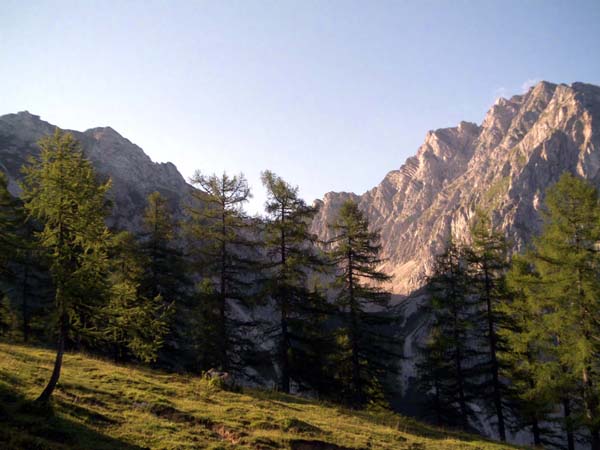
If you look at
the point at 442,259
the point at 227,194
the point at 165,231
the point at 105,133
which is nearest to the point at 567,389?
the point at 442,259

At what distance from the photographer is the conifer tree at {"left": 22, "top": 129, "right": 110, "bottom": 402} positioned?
39.0ft

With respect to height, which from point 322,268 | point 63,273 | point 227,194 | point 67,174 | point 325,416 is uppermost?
point 227,194

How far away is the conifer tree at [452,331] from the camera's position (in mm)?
25812

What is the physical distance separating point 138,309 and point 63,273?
8.37ft

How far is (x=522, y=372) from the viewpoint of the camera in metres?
24.1

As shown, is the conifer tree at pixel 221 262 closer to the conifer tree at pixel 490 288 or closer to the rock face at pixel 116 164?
the conifer tree at pixel 490 288

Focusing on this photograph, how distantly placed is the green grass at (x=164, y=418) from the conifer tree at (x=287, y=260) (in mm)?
3733

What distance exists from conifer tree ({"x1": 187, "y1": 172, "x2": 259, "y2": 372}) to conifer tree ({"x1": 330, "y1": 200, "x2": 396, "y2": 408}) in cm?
581

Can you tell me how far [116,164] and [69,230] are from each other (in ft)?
470

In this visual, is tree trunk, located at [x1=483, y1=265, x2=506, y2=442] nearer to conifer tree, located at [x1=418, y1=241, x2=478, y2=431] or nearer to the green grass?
conifer tree, located at [x1=418, y1=241, x2=478, y2=431]

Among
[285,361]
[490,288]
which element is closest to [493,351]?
[490,288]

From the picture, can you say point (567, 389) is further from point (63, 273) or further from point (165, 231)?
point (165, 231)

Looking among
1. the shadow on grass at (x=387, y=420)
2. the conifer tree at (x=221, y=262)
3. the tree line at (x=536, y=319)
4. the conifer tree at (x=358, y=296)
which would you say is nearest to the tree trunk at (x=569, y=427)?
the tree line at (x=536, y=319)

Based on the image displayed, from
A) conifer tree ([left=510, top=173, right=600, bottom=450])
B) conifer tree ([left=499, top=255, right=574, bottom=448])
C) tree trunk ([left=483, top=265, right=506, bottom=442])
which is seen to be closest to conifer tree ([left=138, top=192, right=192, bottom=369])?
tree trunk ([left=483, top=265, right=506, bottom=442])
